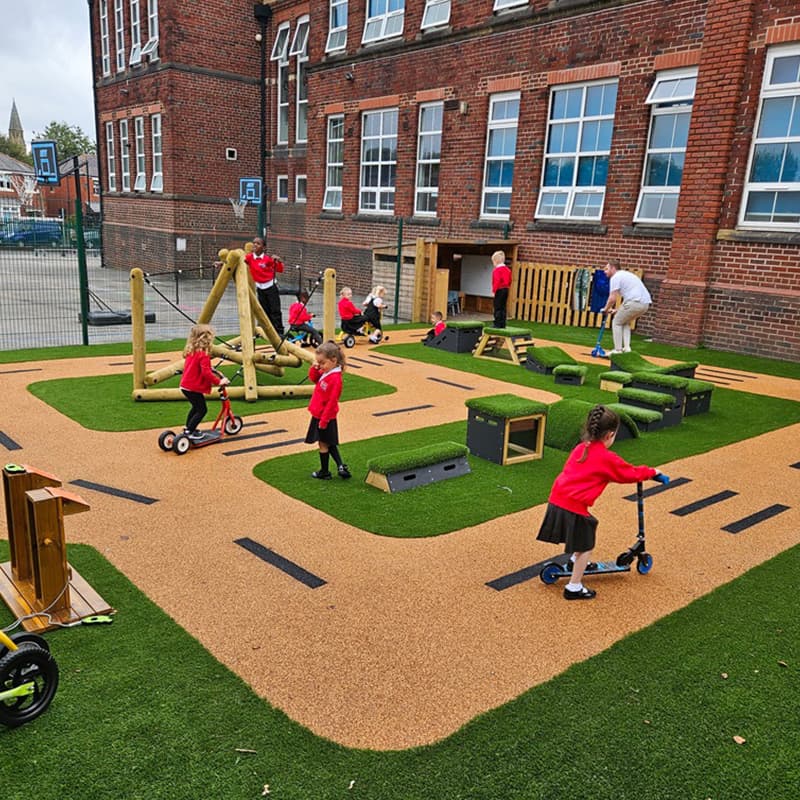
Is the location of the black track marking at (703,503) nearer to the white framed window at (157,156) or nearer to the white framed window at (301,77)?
the white framed window at (301,77)

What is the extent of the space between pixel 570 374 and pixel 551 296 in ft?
23.8

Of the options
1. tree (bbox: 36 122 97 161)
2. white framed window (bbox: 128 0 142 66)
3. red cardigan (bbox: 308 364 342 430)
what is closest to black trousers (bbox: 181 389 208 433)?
red cardigan (bbox: 308 364 342 430)

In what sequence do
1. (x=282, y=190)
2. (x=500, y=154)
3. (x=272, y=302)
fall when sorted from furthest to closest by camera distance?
(x=282, y=190) → (x=500, y=154) → (x=272, y=302)

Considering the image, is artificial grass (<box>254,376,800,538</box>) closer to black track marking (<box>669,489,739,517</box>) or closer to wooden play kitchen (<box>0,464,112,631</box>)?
black track marking (<box>669,489,739,517</box>)

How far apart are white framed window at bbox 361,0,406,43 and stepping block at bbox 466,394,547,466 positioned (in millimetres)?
18249

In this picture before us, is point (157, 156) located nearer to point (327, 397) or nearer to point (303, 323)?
point (303, 323)

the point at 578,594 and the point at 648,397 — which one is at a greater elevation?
the point at 648,397

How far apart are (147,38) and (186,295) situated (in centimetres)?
1271

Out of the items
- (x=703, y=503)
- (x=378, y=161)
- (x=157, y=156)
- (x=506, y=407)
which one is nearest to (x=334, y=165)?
(x=378, y=161)

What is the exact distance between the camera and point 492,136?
65.0 feet

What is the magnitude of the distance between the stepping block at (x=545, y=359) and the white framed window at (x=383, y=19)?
14185mm

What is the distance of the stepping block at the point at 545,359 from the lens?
495 inches

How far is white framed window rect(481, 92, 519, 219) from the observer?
19.2m

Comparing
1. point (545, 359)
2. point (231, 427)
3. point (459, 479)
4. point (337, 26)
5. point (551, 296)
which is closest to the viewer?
point (459, 479)
